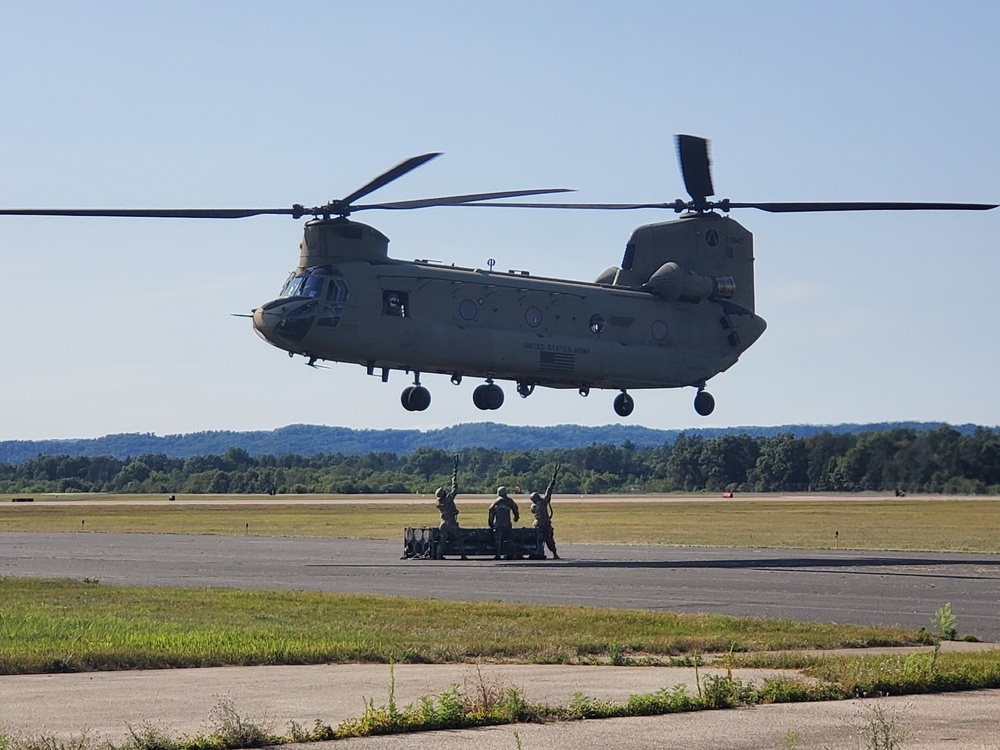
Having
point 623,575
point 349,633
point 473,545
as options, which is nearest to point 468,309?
point 473,545

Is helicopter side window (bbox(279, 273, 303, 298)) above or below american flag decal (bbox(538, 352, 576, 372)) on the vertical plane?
above

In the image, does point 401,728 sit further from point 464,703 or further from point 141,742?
point 141,742

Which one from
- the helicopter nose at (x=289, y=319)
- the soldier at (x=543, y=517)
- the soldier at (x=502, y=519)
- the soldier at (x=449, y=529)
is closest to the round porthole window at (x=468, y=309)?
the helicopter nose at (x=289, y=319)

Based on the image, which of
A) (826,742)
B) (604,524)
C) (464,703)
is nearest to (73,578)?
(464,703)

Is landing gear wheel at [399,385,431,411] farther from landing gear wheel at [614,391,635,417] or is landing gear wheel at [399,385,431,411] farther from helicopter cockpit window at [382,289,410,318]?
landing gear wheel at [614,391,635,417]

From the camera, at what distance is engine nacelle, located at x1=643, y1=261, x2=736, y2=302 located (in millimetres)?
45375

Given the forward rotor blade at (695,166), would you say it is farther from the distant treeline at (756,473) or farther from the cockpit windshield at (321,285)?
the distant treeline at (756,473)

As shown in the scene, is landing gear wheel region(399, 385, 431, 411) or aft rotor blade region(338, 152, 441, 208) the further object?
Result: landing gear wheel region(399, 385, 431, 411)

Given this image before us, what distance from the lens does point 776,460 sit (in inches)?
6294

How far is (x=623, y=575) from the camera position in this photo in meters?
36.0

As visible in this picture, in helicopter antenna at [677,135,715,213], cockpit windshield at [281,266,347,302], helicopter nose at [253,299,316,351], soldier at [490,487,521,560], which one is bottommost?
soldier at [490,487,521,560]

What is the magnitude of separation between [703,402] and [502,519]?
7654mm

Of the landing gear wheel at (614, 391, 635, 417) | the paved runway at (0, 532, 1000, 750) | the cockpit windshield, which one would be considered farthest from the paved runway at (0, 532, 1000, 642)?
the cockpit windshield

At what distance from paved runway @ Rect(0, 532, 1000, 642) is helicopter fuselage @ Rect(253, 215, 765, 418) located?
17.8 feet
